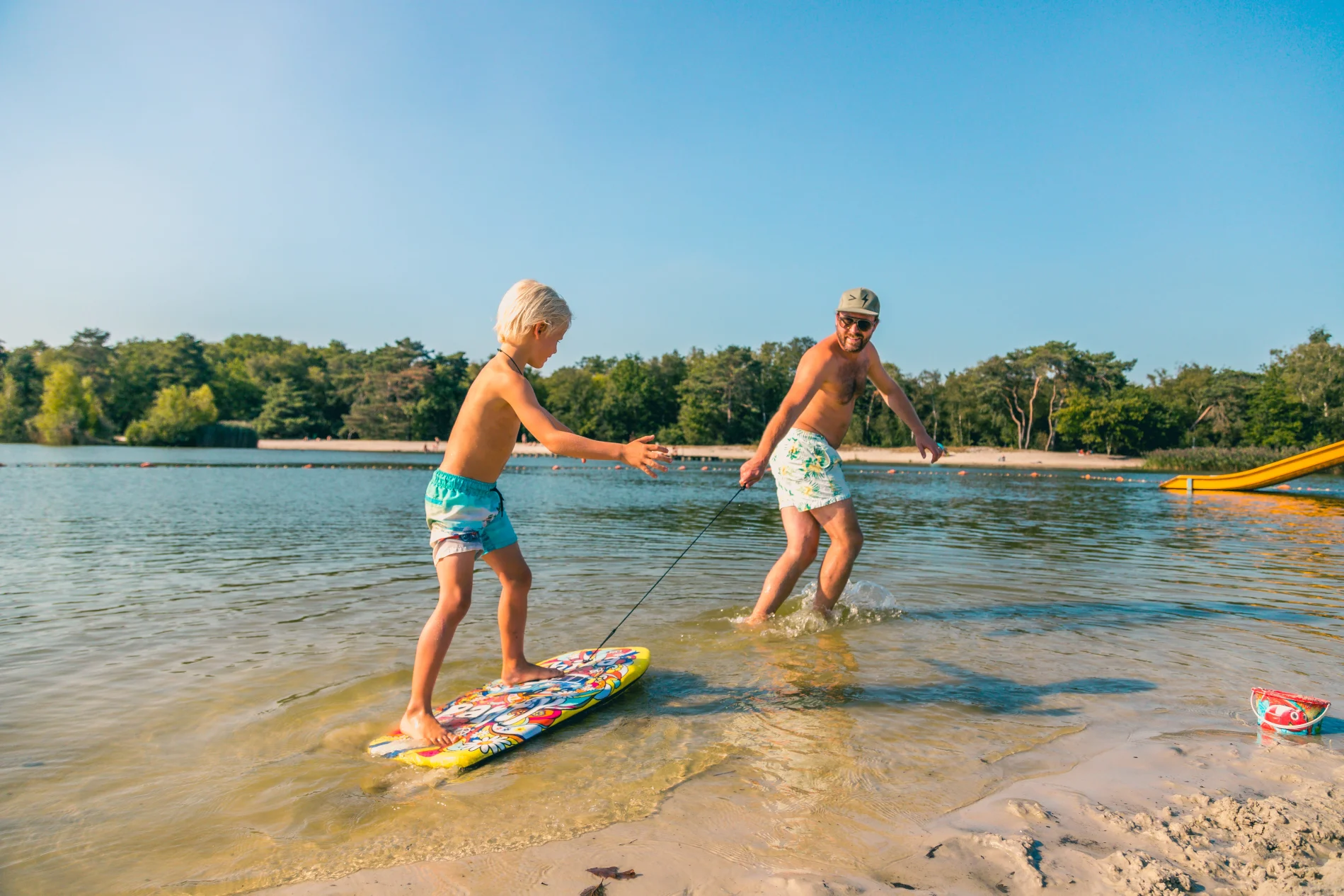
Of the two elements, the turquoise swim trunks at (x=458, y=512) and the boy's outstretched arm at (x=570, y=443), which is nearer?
the boy's outstretched arm at (x=570, y=443)

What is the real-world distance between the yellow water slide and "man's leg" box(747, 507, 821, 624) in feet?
71.6

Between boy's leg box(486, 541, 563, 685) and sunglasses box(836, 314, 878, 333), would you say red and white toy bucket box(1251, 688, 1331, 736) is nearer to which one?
sunglasses box(836, 314, 878, 333)

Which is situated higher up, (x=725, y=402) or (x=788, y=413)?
(x=725, y=402)

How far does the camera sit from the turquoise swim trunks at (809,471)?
5.84m

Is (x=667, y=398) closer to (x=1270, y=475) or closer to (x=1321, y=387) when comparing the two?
(x=1321, y=387)

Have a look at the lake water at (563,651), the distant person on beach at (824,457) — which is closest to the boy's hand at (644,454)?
the lake water at (563,651)

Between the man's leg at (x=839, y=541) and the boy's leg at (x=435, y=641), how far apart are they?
9.93 ft

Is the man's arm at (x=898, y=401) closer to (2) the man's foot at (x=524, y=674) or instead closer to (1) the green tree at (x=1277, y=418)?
(2) the man's foot at (x=524, y=674)

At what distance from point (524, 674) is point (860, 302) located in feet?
11.3

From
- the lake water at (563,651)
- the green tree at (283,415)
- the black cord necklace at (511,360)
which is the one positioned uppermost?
the green tree at (283,415)

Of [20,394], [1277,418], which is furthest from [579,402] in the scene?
[1277,418]

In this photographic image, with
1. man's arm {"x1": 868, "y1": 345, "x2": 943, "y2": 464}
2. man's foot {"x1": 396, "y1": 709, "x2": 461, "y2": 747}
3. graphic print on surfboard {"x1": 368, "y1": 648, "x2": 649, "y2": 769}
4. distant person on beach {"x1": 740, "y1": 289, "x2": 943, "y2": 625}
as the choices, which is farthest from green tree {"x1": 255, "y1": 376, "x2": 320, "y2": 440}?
man's foot {"x1": 396, "y1": 709, "x2": 461, "y2": 747}

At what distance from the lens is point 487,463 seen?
384 cm

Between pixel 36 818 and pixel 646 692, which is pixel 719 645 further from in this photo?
pixel 36 818
